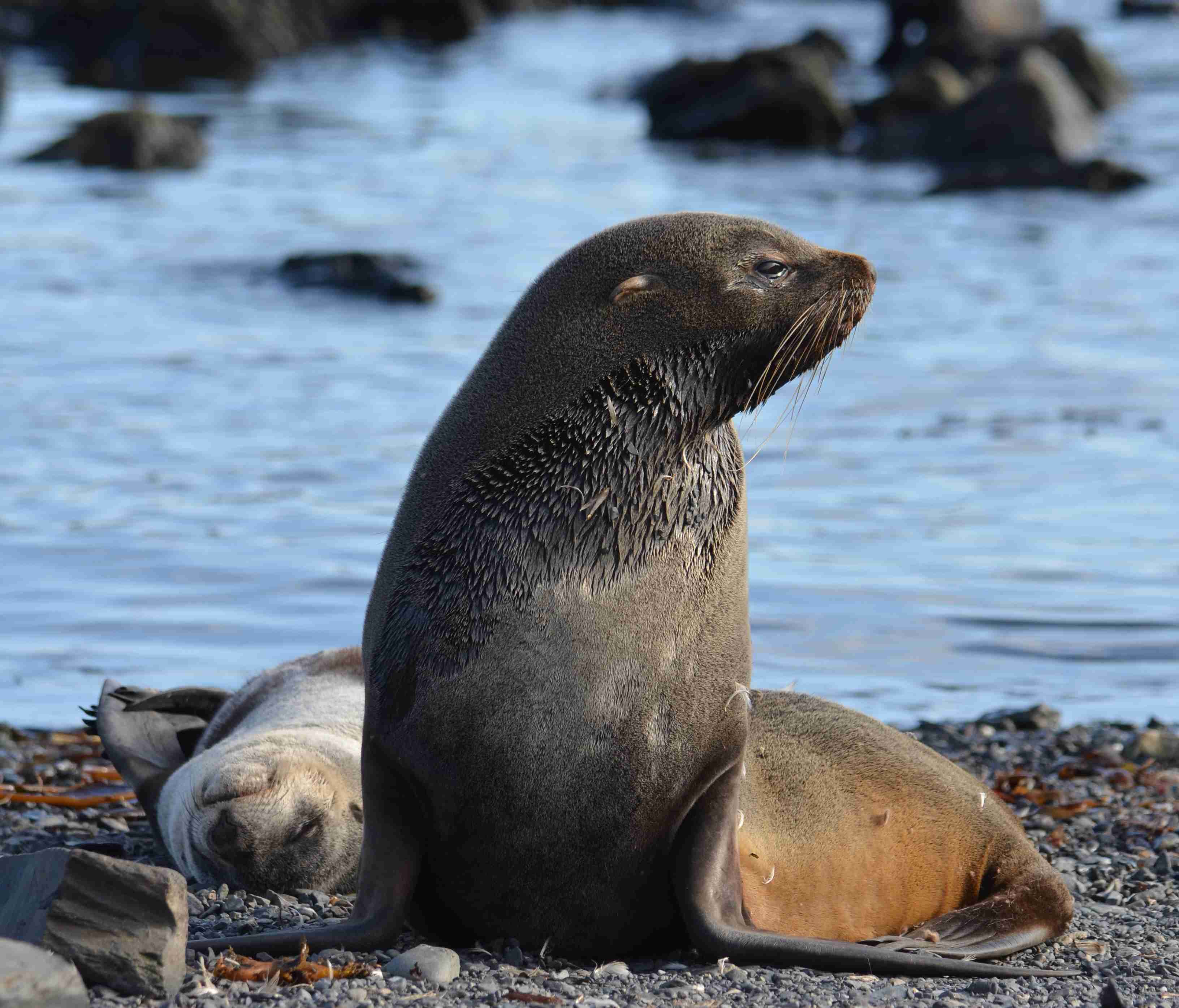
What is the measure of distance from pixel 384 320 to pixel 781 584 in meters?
9.30

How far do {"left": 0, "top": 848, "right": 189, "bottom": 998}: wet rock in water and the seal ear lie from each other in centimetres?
172

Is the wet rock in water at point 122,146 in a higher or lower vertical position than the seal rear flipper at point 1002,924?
lower

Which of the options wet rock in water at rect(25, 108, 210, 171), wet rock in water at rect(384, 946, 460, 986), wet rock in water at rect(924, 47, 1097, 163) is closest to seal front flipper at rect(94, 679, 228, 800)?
wet rock in water at rect(384, 946, 460, 986)

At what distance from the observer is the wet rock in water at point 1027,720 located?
27.3 feet

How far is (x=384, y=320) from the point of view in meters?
18.8

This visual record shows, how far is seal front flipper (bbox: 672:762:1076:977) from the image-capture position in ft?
14.9

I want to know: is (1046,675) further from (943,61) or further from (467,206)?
(943,61)

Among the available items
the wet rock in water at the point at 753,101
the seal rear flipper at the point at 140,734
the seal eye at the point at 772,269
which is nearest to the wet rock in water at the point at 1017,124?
the wet rock in water at the point at 753,101

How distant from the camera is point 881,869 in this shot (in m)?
5.26

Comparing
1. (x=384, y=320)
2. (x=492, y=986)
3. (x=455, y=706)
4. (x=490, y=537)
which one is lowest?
(x=384, y=320)

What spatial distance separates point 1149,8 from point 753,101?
86.9ft

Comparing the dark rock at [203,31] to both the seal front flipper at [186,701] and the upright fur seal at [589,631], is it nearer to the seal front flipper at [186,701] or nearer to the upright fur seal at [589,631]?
the seal front flipper at [186,701]

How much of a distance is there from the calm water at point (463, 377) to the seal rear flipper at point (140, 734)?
1.37 m

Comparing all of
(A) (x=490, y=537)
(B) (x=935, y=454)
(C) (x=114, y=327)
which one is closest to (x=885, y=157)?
(C) (x=114, y=327)
